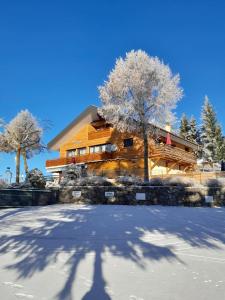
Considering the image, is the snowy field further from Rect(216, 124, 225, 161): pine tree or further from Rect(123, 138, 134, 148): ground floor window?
Rect(216, 124, 225, 161): pine tree

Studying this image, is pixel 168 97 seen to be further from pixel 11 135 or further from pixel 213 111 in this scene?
pixel 213 111

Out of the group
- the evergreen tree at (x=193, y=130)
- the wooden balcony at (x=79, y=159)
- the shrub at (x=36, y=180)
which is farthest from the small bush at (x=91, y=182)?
the evergreen tree at (x=193, y=130)

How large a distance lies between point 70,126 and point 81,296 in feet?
127

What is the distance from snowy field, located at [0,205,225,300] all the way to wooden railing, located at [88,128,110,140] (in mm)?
26891

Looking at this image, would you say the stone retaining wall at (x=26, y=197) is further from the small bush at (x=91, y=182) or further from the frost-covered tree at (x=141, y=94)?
the frost-covered tree at (x=141, y=94)

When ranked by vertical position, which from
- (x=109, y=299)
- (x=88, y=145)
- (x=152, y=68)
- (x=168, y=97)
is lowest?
(x=109, y=299)

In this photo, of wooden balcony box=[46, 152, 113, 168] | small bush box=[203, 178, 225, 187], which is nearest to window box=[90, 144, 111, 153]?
wooden balcony box=[46, 152, 113, 168]

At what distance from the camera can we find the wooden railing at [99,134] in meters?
38.6

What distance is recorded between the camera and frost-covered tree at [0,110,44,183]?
39.7 m

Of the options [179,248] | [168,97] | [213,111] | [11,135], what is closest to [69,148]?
[11,135]

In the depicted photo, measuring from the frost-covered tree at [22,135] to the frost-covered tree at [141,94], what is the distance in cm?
1366

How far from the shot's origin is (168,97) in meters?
29.8

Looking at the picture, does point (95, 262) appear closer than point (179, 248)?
Yes

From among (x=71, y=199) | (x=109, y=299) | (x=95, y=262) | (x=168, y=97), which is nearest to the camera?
(x=109, y=299)
